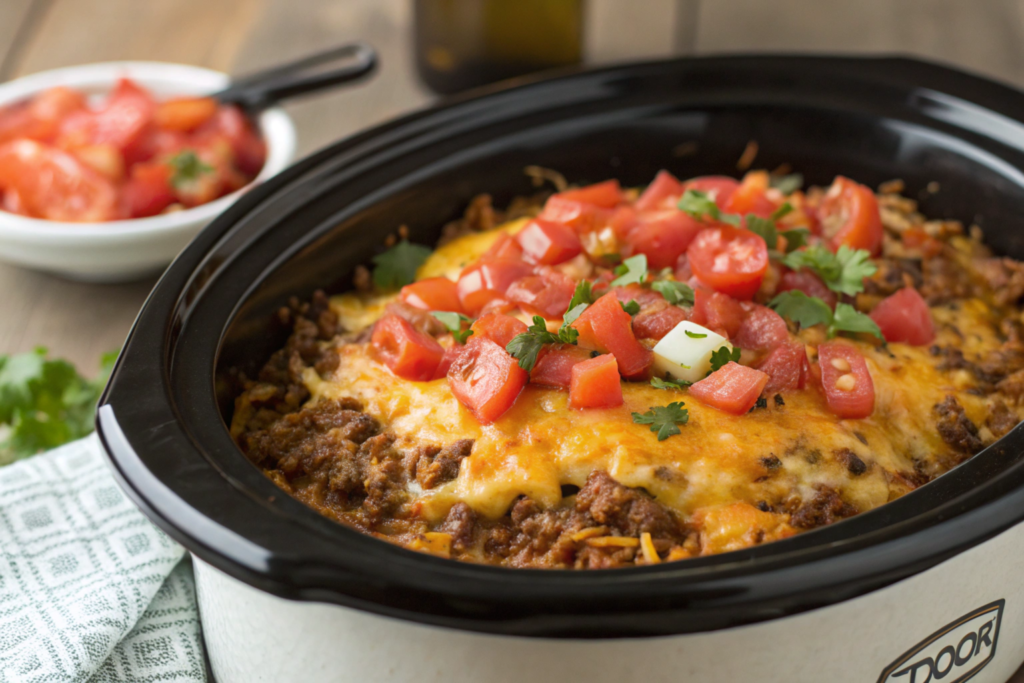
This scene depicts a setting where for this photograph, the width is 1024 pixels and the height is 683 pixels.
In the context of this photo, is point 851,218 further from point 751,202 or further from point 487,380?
point 487,380

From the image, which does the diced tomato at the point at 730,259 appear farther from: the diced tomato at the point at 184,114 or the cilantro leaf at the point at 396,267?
the diced tomato at the point at 184,114

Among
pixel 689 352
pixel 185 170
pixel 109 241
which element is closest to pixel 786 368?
pixel 689 352

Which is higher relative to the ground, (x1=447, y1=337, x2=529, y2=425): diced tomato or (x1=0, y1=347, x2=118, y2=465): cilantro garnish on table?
(x1=447, y1=337, x2=529, y2=425): diced tomato

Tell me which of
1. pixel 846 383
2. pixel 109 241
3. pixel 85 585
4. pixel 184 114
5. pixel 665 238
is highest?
pixel 665 238

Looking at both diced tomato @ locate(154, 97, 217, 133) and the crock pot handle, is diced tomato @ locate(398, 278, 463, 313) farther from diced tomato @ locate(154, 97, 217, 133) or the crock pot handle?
diced tomato @ locate(154, 97, 217, 133)

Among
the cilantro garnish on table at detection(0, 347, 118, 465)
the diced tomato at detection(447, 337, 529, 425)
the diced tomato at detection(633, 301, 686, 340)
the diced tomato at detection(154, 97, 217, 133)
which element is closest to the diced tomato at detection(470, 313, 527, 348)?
the diced tomato at detection(447, 337, 529, 425)

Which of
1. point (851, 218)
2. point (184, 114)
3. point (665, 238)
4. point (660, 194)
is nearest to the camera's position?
point (665, 238)

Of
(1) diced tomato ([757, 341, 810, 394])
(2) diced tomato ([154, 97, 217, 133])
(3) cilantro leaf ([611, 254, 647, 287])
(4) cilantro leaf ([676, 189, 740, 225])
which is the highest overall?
(4) cilantro leaf ([676, 189, 740, 225])
